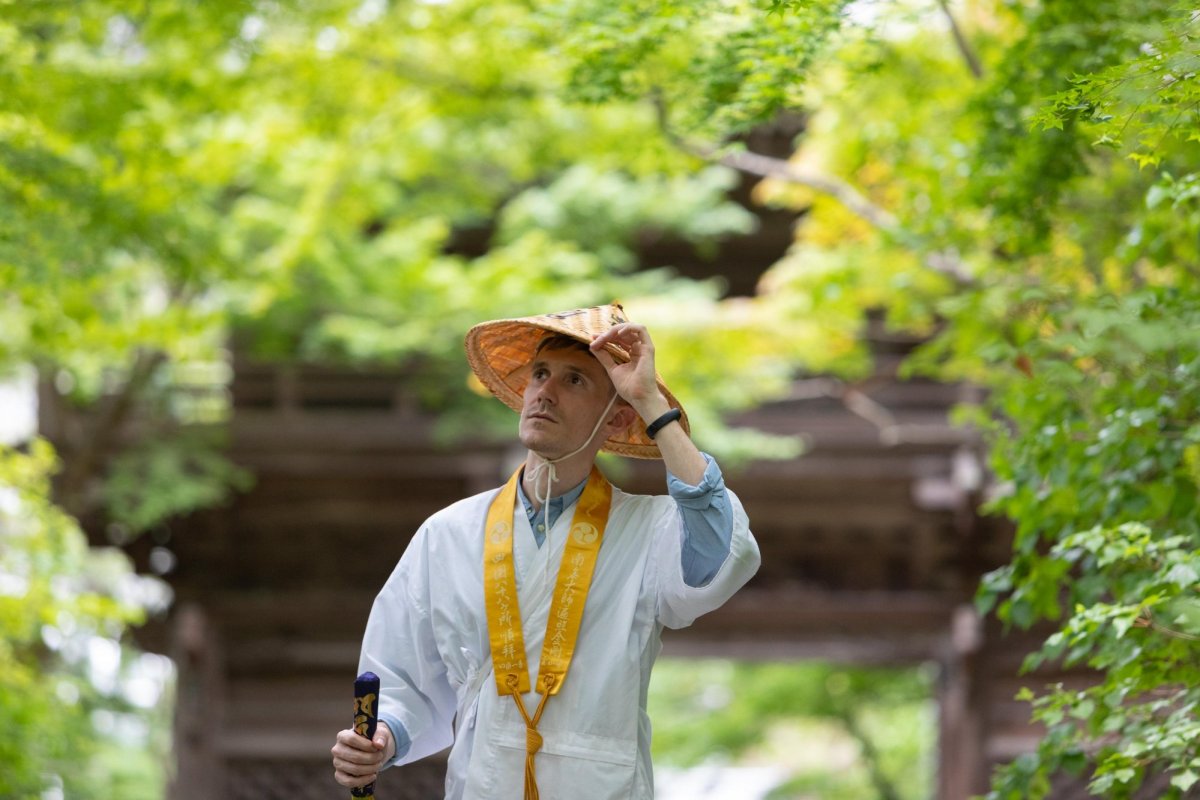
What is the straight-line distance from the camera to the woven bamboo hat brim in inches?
113

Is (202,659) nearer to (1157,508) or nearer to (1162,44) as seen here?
(1157,508)

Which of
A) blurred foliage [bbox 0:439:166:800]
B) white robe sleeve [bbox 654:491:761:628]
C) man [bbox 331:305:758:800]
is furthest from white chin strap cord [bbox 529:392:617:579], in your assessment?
blurred foliage [bbox 0:439:166:800]

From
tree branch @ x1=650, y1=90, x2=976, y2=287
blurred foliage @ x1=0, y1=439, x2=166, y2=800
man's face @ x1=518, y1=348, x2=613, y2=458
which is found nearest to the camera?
man's face @ x1=518, y1=348, x2=613, y2=458

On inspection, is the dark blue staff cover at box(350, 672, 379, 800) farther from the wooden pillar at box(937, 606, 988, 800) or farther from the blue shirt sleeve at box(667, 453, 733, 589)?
the wooden pillar at box(937, 606, 988, 800)

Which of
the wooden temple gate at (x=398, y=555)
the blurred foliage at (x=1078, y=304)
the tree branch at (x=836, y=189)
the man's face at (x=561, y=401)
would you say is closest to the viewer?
the man's face at (x=561, y=401)

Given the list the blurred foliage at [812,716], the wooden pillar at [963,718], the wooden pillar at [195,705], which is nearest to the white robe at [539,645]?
the wooden pillar at [963,718]

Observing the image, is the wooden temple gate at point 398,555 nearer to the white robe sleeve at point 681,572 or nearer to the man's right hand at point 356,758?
the white robe sleeve at point 681,572

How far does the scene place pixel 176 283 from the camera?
Answer: 29.2 ft

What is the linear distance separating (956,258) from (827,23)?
2585 millimetres

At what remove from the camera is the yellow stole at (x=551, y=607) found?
9.26 feet

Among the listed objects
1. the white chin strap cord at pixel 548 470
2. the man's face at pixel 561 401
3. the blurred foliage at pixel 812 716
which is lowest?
the white chin strap cord at pixel 548 470

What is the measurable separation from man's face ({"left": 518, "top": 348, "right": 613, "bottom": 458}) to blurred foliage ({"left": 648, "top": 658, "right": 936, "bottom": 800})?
10771 mm

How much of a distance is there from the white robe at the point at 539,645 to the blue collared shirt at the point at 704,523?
0.02 metres

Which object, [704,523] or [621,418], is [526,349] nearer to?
[621,418]
